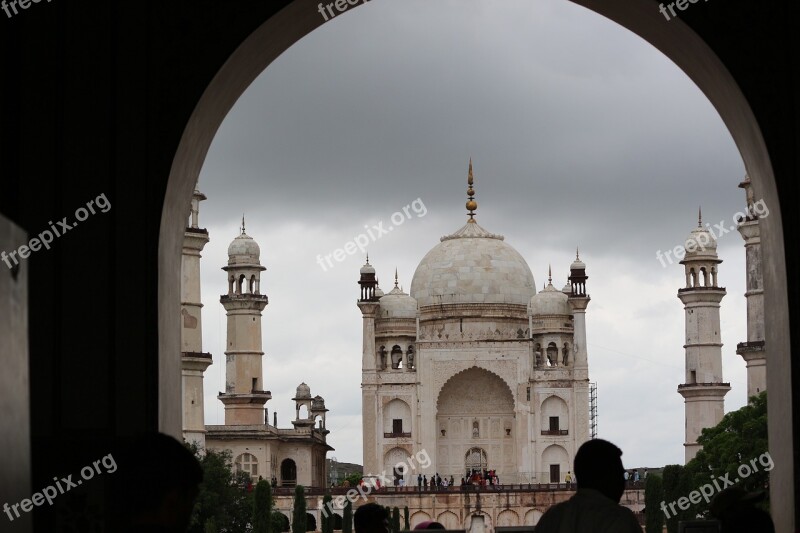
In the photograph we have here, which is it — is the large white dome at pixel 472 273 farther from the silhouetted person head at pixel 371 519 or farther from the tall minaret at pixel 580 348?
the silhouetted person head at pixel 371 519

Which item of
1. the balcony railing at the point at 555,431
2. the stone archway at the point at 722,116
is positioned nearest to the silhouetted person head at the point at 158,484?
the stone archway at the point at 722,116

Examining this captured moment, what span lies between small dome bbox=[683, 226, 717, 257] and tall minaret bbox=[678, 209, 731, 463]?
5.0 inches

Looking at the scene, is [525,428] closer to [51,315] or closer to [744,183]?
[744,183]

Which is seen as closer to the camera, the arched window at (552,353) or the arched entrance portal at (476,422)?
the arched entrance portal at (476,422)

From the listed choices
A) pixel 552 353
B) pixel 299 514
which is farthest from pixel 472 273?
pixel 299 514

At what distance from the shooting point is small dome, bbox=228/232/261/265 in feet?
152

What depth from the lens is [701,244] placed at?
45.8 meters

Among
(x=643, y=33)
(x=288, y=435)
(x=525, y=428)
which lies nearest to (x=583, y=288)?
(x=525, y=428)

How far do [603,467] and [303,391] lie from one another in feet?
176

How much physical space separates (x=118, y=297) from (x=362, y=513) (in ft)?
5.02

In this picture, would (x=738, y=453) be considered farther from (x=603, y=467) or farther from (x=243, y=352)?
(x=603, y=467)

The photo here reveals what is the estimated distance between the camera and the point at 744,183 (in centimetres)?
3803

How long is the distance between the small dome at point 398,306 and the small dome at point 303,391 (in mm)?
8992

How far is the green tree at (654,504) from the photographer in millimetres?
30797
